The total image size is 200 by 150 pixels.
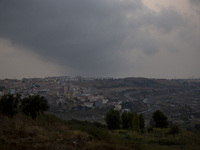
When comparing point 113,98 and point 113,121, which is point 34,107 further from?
point 113,98

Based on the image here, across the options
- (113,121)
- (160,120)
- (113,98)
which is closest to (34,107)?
(113,121)

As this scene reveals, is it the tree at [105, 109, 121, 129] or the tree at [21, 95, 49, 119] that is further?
the tree at [105, 109, 121, 129]

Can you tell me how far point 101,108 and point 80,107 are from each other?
731 cm

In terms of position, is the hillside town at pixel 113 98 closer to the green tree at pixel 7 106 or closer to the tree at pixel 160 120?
the green tree at pixel 7 106

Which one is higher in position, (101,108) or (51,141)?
(51,141)

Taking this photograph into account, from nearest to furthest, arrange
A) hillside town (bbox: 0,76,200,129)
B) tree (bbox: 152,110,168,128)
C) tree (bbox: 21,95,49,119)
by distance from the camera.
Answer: tree (bbox: 21,95,49,119), tree (bbox: 152,110,168,128), hillside town (bbox: 0,76,200,129)

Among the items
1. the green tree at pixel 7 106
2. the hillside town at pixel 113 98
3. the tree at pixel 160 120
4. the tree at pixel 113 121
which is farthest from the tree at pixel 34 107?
the tree at pixel 160 120

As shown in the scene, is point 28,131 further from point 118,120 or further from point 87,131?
point 118,120

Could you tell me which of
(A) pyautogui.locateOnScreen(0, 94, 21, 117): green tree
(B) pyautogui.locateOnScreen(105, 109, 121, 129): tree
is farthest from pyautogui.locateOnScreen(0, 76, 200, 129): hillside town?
(A) pyautogui.locateOnScreen(0, 94, 21, 117): green tree

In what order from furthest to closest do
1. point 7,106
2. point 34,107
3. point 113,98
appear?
1. point 113,98
2. point 34,107
3. point 7,106

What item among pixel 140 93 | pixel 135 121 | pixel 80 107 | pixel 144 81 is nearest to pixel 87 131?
pixel 135 121

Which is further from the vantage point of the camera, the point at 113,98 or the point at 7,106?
the point at 113,98

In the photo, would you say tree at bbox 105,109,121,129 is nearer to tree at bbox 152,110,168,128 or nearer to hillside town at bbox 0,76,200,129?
tree at bbox 152,110,168,128

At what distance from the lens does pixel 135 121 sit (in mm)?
22516
